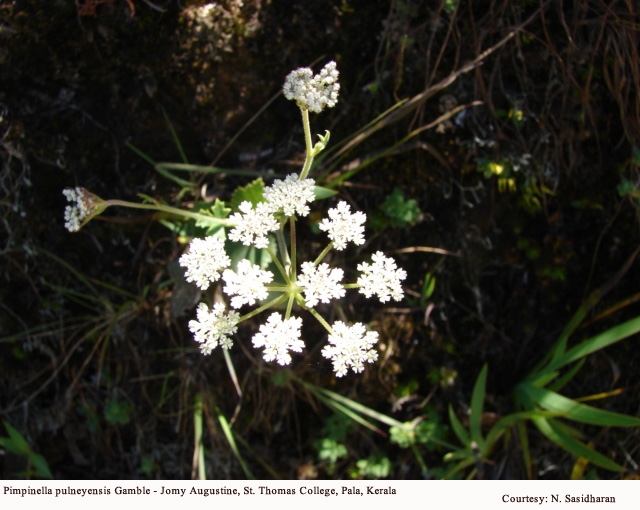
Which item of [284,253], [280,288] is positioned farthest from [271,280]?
[284,253]

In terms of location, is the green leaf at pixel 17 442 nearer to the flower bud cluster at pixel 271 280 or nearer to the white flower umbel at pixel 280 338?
the flower bud cluster at pixel 271 280

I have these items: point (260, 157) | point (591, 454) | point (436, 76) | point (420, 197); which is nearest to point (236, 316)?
point (260, 157)

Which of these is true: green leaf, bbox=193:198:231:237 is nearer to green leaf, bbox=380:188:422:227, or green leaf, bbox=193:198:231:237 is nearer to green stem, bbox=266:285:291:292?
green stem, bbox=266:285:291:292

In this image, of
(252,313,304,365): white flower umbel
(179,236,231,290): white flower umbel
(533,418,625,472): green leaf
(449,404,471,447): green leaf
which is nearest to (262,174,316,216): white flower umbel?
(179,236,231,290): white flower umbel

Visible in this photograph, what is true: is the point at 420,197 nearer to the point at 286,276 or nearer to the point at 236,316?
the point at 286,276

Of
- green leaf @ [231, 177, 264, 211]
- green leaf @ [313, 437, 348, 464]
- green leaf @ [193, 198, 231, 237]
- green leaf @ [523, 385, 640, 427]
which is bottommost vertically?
green leaf @ [313, 437, 348, 464]
